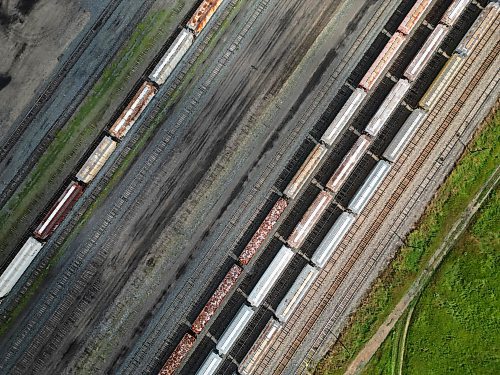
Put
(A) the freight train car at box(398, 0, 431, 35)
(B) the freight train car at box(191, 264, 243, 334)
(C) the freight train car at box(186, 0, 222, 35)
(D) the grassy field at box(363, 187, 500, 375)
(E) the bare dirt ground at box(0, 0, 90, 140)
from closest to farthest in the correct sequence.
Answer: (D) the grassy field at box(363, 187, 500, 375)
(B) the freight train car at box(191, 264, 243, 334)
(A) the freight train car at box(398, 0, 431, 35)
(C) the freight train car at box(186, 0, 222, 35)
(E) the bare dirt ground at box(0, 0, 90, 140)

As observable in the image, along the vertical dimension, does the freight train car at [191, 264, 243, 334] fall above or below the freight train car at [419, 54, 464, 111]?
below

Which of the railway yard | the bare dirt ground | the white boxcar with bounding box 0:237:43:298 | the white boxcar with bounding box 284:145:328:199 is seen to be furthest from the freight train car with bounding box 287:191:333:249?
the bare dirt ground

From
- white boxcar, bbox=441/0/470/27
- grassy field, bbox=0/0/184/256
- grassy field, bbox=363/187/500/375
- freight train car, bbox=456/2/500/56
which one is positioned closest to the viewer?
grassy field, bbox=363/187/500/375

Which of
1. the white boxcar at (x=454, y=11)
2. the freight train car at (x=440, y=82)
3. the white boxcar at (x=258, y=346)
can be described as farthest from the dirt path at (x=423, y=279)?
the white boxcar at (x=454, y=11)

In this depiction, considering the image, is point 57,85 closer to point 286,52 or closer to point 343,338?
point 286,52

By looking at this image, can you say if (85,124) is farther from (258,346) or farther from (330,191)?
(258,346)

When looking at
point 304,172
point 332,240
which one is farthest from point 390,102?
point 332,240

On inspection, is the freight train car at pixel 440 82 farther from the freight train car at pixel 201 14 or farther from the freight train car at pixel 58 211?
the freight train car at pixel 58 211

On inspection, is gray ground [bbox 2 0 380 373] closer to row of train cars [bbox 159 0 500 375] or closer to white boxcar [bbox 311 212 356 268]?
row of train cars [bbox 159 0 500 375]
